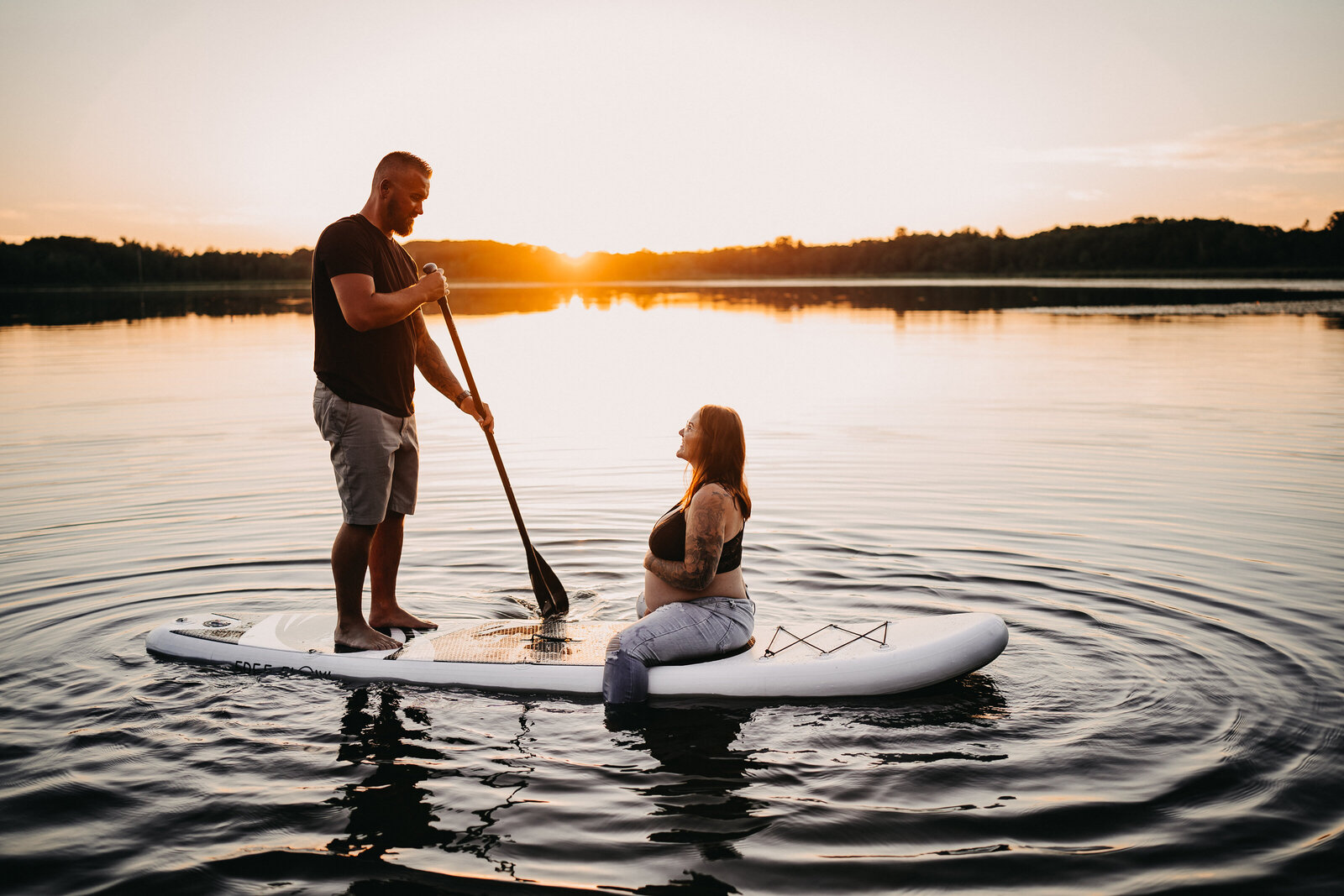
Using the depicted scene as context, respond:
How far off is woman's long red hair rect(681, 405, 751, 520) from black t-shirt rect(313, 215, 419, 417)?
70.4 inches

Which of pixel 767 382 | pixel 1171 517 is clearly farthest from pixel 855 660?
pixel 767 382

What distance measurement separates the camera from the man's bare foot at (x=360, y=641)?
5516 millimetres

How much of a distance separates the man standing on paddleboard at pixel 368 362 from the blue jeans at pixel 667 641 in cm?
140

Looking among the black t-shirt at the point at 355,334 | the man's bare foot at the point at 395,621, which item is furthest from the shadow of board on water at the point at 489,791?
the black t-shirt at the point at 355,334

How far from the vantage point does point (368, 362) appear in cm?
535

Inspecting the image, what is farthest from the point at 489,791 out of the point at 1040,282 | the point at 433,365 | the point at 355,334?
the point at 1040,282

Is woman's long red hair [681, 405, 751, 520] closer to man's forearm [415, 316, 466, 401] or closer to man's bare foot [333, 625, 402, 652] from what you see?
man's forearm [415, 316, 466, 401]

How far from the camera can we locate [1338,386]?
54.5 feet

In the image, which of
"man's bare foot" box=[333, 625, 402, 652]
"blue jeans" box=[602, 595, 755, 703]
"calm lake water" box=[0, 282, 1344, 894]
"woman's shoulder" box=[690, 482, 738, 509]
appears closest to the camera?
"calm lake water" box=[0, 282, 1344, 894]

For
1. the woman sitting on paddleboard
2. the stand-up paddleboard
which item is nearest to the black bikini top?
the woman sitting on paddleboard

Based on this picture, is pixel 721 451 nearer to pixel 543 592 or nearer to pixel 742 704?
pixel 742 704

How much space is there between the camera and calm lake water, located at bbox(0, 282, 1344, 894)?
3.69 meters

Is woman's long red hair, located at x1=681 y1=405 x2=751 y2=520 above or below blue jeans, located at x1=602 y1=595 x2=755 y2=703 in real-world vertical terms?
above

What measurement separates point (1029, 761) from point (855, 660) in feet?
3.29
